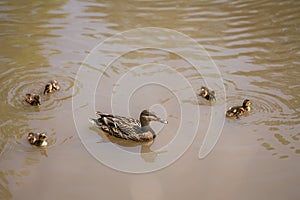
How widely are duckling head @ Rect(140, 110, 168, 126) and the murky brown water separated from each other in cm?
22

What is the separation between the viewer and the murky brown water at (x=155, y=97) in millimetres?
4078

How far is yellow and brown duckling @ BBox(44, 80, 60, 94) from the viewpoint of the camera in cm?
523

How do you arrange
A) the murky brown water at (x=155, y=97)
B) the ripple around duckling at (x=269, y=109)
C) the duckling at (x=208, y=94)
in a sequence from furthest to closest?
the duckling at (x=208, y=94), the ripple around duckling at (x=269, y=109), the murky brown water at (x=155, y=97)

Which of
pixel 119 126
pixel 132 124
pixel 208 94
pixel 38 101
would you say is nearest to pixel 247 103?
pixel 208 94

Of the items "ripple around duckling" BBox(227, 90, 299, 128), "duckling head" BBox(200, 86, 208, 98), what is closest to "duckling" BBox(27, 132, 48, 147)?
"duckling head" BBox(200, 86, 208, 98)

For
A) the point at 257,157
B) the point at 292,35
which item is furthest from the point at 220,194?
the point at 292,35

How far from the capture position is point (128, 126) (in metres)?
4.78

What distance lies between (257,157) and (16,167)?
2.55m

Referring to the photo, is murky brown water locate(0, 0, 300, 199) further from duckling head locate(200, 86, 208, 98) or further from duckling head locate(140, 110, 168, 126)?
duckling head locate(140, 110, 168, 126)

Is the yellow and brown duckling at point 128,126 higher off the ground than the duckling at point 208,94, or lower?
lower

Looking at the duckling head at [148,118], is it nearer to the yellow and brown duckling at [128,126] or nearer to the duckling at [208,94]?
the yellow and brown duckling at [128,126]

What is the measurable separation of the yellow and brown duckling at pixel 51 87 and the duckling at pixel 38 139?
96 cm

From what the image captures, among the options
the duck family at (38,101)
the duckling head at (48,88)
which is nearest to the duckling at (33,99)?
the duck family at (38,101)

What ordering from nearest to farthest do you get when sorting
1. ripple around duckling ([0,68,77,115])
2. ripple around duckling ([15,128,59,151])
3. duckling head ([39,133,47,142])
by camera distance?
duckling head ([39,133,47,142])
ripple around duckling ([15,128,59,151])
ripple around duckling ([0,68,77,115])
